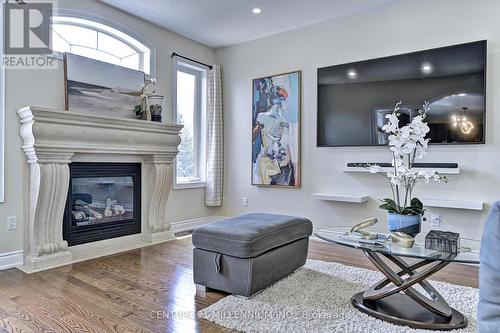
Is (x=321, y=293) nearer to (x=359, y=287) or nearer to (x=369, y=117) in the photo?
(x=359, y=287)

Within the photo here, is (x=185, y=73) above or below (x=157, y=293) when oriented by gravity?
above

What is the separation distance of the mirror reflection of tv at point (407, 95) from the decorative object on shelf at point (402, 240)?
5.64 feet

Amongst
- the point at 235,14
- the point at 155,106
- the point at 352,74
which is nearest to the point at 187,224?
the point at 155,106

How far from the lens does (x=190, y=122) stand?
4.92m

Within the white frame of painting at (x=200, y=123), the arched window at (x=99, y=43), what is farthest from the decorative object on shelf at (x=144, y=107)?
the white frame of painting at (x=200, y=123)

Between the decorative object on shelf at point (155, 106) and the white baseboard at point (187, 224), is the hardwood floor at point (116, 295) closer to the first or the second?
the white baseboard at point (187, 224)

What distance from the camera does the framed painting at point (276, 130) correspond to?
14.4ft

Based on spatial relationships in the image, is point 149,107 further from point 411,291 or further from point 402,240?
point 411,291

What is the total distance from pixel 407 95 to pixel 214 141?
8.54ft

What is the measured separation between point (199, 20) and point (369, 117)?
2327 millimetres

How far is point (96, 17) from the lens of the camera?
365cm

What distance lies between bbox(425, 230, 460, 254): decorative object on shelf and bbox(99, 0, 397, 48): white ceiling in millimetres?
2737

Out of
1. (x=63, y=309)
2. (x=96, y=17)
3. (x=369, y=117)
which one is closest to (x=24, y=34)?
(x=96, y=17)

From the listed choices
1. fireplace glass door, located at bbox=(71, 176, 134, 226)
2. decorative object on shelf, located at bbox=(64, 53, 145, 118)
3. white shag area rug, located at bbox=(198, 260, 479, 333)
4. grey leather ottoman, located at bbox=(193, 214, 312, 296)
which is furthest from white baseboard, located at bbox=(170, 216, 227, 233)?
white shag area rug, located at bbox=(198, 260, 479, 333)
